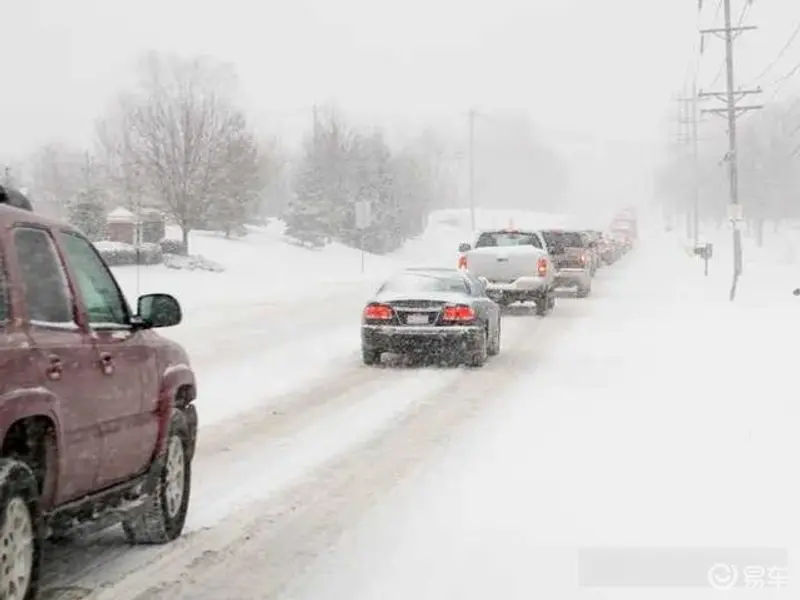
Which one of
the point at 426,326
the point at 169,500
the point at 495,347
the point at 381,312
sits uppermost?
the point at 381,312

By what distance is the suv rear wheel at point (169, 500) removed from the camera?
706 centimetres

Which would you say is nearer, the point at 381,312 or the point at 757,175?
the point at 381,312

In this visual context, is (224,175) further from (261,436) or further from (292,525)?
(292,525)

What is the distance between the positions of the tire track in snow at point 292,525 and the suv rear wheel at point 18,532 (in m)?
0.86

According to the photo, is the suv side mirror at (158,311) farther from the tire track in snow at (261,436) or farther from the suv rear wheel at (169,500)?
the tire track in snow at (261,436)

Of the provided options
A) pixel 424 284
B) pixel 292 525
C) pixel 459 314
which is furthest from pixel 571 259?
pixel 292 525

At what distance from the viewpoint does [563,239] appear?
36.5 metres

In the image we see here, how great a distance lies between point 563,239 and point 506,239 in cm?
762

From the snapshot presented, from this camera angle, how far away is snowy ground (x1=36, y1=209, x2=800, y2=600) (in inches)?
260

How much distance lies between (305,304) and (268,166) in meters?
53.3

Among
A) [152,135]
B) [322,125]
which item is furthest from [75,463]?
[322,125]

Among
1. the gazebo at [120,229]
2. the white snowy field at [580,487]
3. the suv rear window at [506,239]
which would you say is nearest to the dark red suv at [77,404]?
the white snowy field at [580,487]

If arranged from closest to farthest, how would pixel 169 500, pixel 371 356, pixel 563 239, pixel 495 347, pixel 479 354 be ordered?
pixel 169 500
pixel 479 354
pixel 371 356
pixel 495 347
pixel 563 239

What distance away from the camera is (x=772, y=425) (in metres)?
11.7
